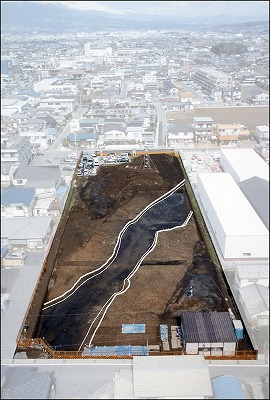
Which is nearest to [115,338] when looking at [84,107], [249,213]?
[249,213]

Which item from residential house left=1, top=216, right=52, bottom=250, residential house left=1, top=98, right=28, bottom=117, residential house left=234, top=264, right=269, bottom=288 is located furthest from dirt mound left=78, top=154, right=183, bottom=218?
residential house left=1, top=98, right=28, bottom=117

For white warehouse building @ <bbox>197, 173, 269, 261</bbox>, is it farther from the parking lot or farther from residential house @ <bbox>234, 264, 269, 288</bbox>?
the parking lot

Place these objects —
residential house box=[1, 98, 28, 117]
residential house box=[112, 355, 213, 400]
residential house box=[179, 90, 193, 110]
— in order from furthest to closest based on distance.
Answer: residential house box=[179, 90, 193, 110] < residential house box=[1, 98, 28, 117] < residential house box=[112, 355, 213, 400]

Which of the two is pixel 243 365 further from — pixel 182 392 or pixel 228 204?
pixel 228 204

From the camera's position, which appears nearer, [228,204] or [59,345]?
[59,345]

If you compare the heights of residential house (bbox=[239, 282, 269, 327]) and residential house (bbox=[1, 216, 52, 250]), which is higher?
residential house (bbox=[1, 216, 52, 250])

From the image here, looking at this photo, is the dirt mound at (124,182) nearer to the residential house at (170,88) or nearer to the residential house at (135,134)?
the residential house at (135,134)

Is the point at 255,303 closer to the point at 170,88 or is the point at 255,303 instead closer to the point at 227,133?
the point at 227,133
